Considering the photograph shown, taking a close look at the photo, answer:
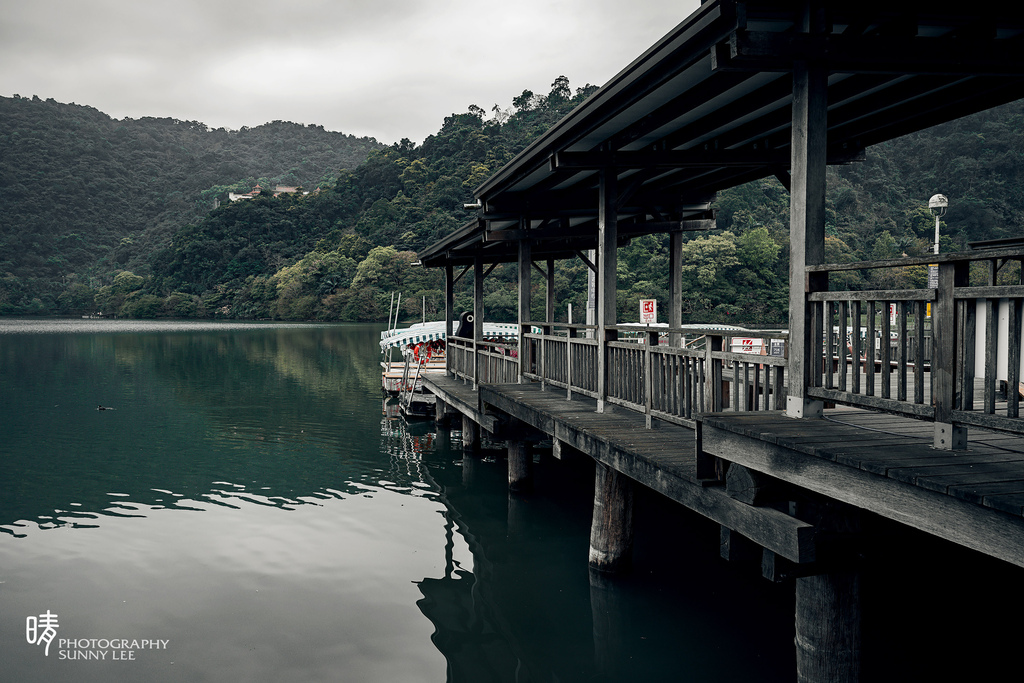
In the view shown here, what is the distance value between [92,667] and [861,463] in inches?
261

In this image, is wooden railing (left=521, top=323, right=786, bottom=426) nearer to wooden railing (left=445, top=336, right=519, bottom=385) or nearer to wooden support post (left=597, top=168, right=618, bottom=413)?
wooden support post (left=597, top=168, right=618, bottom=413)

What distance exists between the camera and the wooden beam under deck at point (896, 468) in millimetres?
3191

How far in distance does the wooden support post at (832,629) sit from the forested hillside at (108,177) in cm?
12993

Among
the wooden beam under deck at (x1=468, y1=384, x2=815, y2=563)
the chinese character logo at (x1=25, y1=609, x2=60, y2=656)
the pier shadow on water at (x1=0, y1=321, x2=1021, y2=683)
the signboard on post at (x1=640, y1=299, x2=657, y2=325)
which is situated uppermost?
the signboard on post at (x1=640, y1=299, x2=657, y2=325)

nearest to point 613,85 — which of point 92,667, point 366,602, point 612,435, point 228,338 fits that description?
point 612,435

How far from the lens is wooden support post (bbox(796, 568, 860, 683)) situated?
450 centimetres

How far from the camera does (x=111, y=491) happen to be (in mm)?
13164

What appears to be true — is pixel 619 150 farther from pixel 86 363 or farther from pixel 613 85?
pixel 86 363

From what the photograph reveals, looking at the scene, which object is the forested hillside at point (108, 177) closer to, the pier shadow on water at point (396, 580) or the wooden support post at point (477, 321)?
the pier shadow on water at point (396, 580)

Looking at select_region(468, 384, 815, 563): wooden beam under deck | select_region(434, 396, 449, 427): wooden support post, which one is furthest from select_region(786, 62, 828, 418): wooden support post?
select_region(434, 396, 449, 427): wooden support post

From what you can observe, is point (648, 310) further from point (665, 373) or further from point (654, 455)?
point (654, 455)

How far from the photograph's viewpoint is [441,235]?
79.5 m

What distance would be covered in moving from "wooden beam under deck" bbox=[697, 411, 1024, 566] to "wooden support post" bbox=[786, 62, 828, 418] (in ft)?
1.16

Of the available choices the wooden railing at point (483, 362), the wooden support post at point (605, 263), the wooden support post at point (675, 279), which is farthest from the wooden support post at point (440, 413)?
the wooden support post at point (605, 263)
